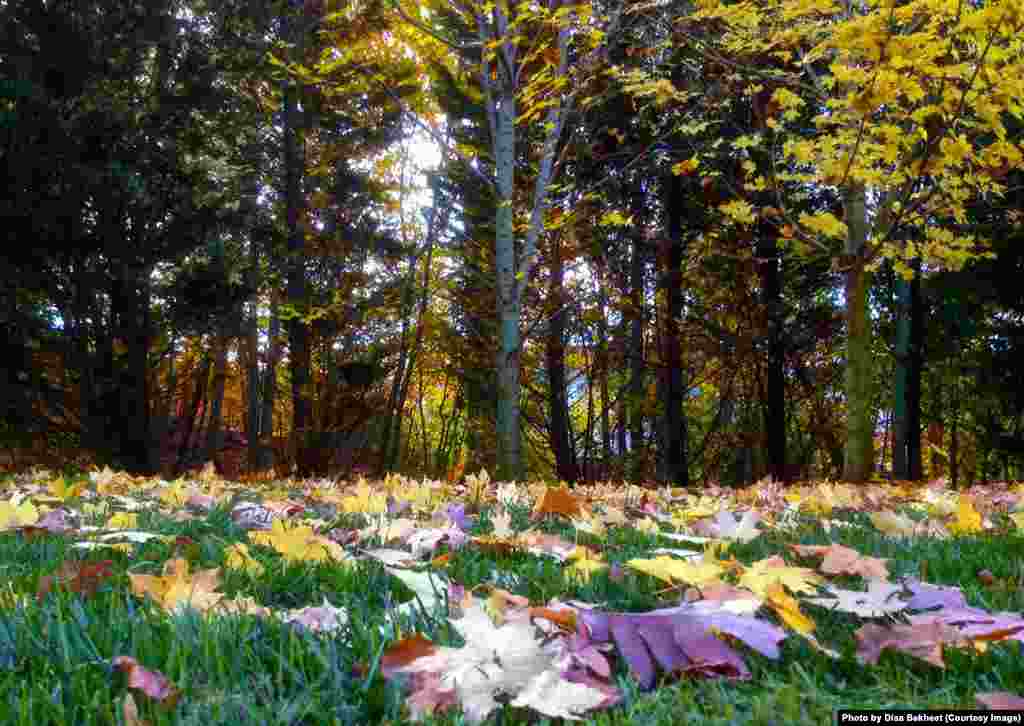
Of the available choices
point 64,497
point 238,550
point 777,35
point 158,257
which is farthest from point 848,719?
point 158,257

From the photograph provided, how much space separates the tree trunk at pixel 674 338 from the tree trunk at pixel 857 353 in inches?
152

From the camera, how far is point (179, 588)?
1.26 meters

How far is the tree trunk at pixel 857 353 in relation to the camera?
6707mm

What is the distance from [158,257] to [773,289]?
28.4 ft

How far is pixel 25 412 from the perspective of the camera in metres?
9.09

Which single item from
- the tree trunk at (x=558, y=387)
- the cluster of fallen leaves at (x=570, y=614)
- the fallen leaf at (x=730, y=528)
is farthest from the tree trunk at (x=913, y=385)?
the fallen leaf at (x=730, y=528)

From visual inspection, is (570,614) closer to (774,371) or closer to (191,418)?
(774,371)

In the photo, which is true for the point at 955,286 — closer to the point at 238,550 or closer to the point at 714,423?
the point at 714,423

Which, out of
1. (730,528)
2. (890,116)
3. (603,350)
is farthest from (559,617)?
(603,350)

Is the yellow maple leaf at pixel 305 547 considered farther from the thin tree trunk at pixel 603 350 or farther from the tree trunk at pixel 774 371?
the thin tree trunk at pixel 603 350

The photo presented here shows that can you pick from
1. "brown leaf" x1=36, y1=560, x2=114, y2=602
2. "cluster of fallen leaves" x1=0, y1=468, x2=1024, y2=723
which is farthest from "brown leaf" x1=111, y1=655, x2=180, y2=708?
"brown leaf" x1=36, y1=560, x2=114, y2=602

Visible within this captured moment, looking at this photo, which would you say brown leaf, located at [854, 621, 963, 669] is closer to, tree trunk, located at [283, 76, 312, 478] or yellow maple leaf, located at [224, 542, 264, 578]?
yellow maple leaf, located at [224, 542, 264, 578]

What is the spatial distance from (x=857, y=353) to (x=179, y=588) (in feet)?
22.1

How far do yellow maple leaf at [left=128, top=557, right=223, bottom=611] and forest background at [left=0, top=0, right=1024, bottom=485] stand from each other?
4552 millimetres
